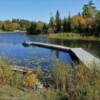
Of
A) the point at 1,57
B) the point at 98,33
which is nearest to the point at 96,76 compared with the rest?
the point at 1,57

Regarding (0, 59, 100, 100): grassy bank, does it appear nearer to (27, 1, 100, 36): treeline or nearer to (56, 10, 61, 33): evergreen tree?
(27, 1, 100, 36): treeline

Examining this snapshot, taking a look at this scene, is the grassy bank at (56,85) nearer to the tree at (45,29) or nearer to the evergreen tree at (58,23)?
the evergreen tree at (58,23)

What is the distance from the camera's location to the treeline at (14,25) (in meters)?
121

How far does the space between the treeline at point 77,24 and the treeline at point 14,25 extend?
34.3m

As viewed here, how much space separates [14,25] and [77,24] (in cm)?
6000

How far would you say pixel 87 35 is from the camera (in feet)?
203

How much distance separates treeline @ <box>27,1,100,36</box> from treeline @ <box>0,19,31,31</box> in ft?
113

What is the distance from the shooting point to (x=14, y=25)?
405 feet

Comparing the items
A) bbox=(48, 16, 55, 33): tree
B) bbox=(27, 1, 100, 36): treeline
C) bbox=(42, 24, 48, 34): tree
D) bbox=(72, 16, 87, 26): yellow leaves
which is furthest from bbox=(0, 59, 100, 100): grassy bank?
bbox=(42, 24, 48, 34): tree

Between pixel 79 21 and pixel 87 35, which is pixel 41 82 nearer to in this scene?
pixel 87 35

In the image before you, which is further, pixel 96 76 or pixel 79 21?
pixel 79 21

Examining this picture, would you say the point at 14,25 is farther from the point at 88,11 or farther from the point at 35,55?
the point at 35,55

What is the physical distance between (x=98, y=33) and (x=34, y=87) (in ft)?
178

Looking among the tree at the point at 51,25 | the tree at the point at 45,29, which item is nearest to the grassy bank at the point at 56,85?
the tree at the point at 51,25
